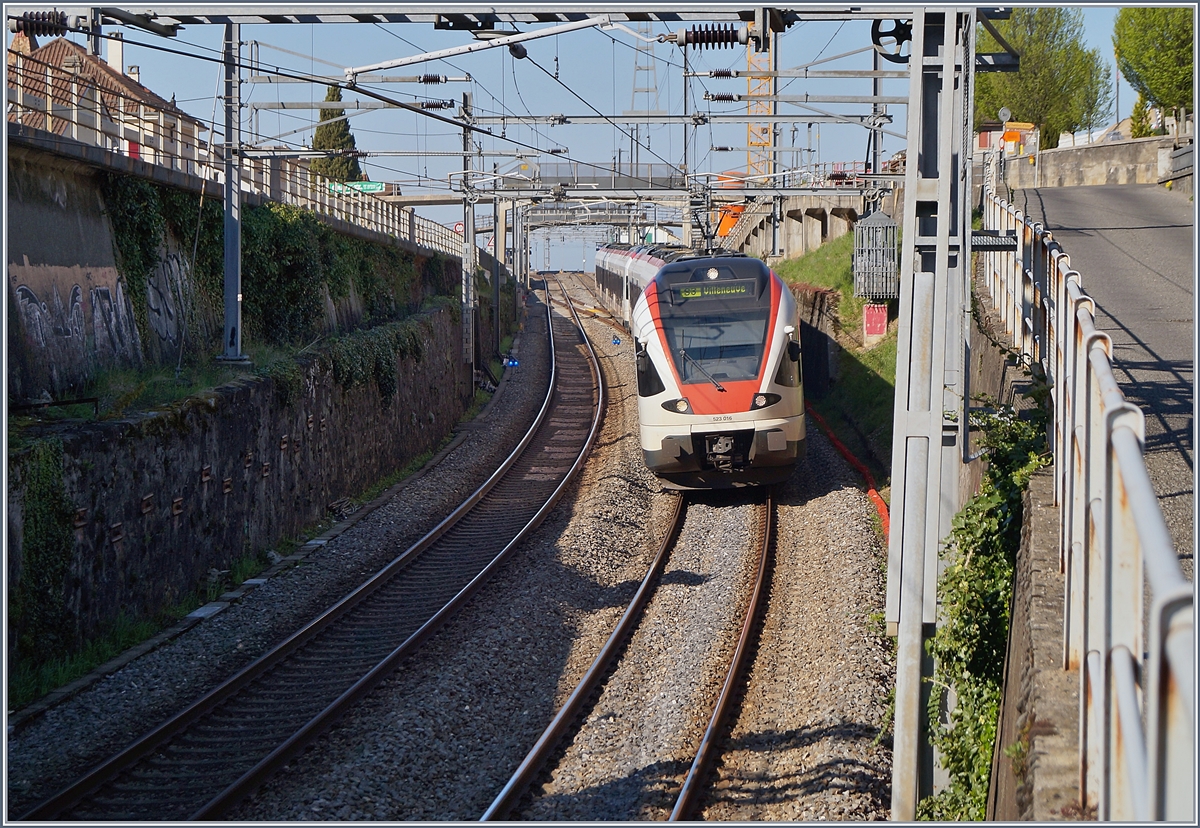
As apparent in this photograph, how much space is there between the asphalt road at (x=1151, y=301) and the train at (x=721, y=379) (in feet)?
13.7

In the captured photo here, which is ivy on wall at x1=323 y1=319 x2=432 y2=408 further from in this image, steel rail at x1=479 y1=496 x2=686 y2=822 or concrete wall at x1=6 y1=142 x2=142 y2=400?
steel rail at x1=479 y1=496 x2=686 y2=822

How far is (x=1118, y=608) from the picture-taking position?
2.83 meters

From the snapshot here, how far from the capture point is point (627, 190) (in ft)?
91.4

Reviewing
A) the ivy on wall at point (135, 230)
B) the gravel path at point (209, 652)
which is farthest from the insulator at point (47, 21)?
the gravel path at point (209, 652)

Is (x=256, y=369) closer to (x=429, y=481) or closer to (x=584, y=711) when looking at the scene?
(x=429, y=481)

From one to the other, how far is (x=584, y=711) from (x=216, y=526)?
563cm

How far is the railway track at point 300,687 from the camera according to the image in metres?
7.18

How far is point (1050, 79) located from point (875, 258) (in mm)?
26494

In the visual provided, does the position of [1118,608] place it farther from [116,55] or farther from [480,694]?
[116,55]

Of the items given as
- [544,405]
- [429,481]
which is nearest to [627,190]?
[544,405]

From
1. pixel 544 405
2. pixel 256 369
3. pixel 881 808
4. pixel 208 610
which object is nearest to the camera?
pixel 881 808

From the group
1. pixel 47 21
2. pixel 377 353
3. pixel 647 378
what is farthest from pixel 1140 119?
A: pixel 47 21

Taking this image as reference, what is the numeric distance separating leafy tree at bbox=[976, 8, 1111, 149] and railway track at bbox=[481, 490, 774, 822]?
37419mm

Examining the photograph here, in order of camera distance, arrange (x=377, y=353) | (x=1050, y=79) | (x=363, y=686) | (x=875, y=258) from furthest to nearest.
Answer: (x=1050, y=79) → (x=875, y=258) → (x=377, y=353) → (x=363, y=686)
